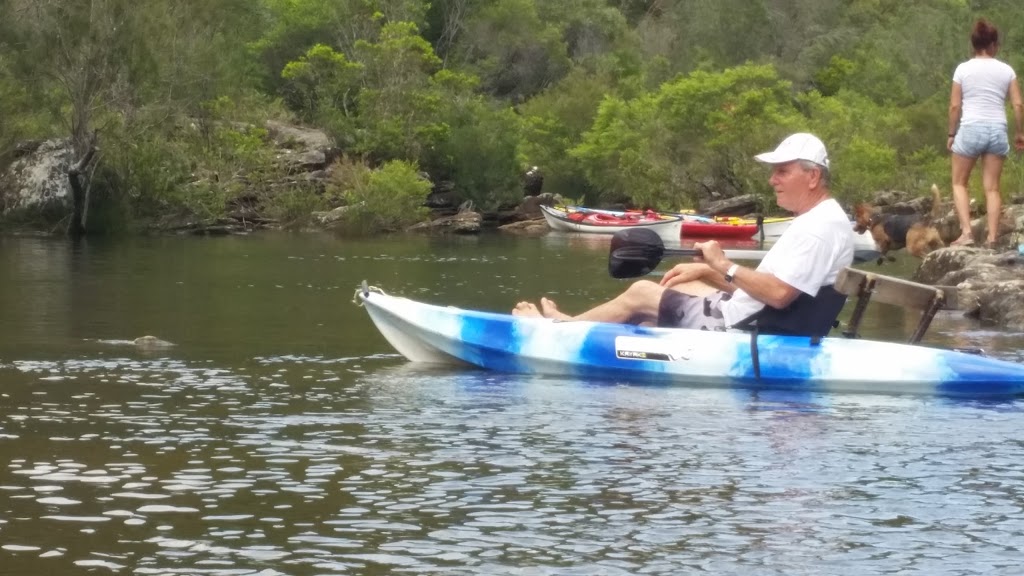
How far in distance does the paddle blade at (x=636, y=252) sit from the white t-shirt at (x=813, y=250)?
40.9 inches

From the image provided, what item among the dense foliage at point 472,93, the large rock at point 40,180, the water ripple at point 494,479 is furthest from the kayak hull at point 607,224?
the water ripple at point 494,479

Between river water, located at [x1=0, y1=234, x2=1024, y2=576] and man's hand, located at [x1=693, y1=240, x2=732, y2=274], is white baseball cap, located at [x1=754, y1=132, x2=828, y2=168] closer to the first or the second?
man's hand, located at [x1=693, y1=240, x2=732, y2=274]

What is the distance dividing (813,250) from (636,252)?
1.46 metres

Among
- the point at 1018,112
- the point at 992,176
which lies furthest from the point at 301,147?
the point at 1018,112

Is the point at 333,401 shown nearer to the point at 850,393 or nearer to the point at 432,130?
the point at 850,393

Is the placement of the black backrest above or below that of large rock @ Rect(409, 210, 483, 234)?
below

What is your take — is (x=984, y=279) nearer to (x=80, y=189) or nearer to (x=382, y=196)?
(x=80, y=189)

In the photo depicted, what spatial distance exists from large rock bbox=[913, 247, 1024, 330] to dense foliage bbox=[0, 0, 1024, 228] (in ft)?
21.4

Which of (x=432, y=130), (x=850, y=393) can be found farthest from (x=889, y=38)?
(x=850, y=393)

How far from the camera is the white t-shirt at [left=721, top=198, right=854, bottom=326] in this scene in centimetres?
988

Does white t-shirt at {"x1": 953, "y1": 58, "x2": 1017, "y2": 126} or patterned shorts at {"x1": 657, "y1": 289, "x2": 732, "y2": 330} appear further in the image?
white t-shirt at {"x1": 953, "y1": 58, "x2": 1017, "y2": 126}

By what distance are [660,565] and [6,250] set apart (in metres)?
27.0

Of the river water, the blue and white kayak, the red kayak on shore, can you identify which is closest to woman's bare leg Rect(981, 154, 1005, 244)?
the river water

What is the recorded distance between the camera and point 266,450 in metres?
8.18
